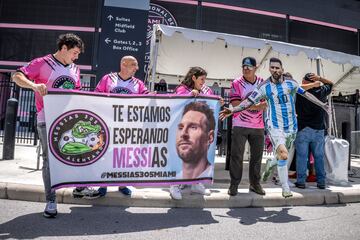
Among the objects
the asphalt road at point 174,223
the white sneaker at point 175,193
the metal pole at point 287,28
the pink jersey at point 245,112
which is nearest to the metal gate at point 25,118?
the asphalt road at point 174,223

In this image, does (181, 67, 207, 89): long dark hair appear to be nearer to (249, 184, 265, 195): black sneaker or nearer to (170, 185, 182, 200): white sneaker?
(170, 185, 182, 200): white sneaker

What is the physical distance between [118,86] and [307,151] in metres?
3.25

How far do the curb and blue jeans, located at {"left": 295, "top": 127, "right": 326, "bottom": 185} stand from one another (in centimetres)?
49

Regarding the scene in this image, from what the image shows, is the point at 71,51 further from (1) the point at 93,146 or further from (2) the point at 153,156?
(2) the point at 153,156

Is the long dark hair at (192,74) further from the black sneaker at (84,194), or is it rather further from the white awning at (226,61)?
the white awning at (226,61)

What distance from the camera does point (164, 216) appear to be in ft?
13.6

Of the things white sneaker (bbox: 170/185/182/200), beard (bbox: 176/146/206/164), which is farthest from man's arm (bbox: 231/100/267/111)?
white sneaker (bbox: 170/185/182/200)

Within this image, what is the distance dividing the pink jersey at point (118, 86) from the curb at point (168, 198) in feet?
4.53

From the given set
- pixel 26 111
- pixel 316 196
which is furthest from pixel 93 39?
pixel 316 196

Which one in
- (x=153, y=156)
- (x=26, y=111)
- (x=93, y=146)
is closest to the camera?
(x=93, y=146)

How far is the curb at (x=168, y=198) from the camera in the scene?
177 inches

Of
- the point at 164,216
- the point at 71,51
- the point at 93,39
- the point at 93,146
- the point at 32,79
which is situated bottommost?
the point at 164,216

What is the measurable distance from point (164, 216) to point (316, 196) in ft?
7.93

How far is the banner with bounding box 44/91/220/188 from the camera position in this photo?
12.9 ft
